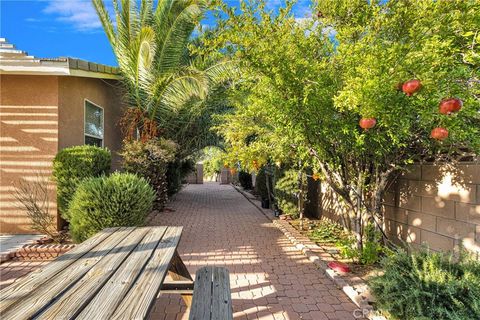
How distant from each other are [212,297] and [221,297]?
76 millimetres

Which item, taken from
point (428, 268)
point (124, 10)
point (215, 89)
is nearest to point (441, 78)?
point (428, 268)

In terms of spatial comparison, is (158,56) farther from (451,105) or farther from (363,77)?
(451,105)

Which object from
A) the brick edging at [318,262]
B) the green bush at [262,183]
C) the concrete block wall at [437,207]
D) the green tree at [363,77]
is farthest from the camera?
the green bush at [262,183]

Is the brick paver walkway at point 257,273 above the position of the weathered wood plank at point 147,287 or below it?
below

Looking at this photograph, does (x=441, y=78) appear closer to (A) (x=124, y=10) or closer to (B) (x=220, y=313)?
(B) (x=220, y=313)

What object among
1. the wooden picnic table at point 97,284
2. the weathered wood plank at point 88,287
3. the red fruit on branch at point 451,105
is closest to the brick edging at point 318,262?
the red fruit on branch at point 451,105

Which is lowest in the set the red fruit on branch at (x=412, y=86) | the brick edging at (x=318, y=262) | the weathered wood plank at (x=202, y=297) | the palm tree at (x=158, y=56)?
the brick edging at (x=318, y=262)

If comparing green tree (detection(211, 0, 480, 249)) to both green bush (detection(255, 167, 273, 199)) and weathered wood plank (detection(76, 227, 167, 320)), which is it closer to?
weathered wood plank (detection(76, 227, 167, 320))

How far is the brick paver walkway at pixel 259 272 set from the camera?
3.28m

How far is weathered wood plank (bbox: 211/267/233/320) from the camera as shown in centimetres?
207

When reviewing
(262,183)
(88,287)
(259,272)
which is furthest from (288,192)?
(88,287)

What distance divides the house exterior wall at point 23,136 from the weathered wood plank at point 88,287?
476 cm

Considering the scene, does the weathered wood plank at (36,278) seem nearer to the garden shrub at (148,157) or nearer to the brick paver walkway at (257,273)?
the brick paver walkway at (257,273)

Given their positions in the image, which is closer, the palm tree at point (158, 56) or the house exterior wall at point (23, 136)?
the house exterior wall at point (23, 136)
